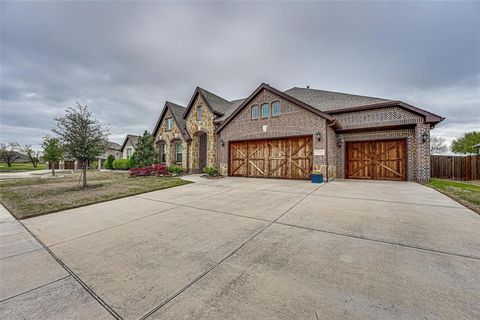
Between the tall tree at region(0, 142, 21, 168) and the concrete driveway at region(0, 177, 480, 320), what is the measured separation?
44.5 m

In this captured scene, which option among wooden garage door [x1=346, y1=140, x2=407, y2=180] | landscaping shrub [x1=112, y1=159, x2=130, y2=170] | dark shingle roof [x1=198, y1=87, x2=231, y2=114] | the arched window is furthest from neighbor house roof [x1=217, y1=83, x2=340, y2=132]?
landscaping shrub [x1=112, y1=159, x2=130, y2=170]

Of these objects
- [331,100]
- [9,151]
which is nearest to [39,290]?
[331,100]

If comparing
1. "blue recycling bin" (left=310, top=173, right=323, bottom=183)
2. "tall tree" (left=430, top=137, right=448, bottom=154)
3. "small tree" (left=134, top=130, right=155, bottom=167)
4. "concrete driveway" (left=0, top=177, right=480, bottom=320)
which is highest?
"tall tree" (left=430, top=137, right=448, bottom=154)

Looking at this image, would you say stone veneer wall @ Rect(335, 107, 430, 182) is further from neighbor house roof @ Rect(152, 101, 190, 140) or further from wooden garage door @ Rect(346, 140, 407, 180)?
neighbor house roof @ Rect(152, 101, 190, 140)

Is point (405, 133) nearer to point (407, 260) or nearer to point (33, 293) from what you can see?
point (407, 260)

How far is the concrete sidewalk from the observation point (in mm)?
1610

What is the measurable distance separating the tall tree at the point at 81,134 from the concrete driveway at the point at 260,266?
531 cm

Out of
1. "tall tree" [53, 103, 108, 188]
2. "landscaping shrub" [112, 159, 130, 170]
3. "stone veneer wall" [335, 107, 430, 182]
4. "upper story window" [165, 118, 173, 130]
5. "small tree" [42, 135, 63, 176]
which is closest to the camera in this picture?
"tall tree" [53, 103, 108, 188]

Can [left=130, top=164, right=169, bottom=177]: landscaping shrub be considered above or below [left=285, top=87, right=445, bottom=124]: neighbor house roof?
below

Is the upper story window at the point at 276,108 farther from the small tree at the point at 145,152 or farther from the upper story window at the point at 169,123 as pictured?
the small tree at the point at 145,152

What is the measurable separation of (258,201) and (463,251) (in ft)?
13.0

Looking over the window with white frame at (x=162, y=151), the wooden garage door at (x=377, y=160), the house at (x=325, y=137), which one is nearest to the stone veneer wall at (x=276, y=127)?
the house at (x=325, y=137)

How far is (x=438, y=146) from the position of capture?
1174 inches

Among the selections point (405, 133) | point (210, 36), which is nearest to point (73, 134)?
point (210, 36)
